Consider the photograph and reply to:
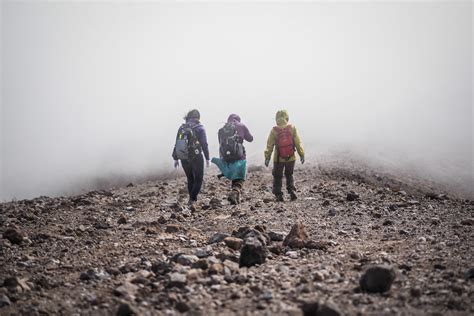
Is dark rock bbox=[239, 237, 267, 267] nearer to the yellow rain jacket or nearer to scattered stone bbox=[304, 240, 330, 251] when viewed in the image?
scattered stone bbox=[304, 240, 330, 251]

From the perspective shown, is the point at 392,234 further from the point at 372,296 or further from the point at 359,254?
the point at 372,296

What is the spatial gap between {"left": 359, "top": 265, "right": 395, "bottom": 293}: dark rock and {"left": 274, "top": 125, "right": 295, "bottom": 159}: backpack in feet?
23.1

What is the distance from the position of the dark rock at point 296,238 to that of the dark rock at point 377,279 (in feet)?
6.36

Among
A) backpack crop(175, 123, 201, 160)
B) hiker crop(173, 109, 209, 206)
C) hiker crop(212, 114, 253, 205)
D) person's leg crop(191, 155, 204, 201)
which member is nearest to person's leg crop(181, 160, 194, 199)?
hiker crop(173, 109, 209, 206)

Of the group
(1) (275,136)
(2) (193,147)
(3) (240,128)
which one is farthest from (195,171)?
(1) (275,136)

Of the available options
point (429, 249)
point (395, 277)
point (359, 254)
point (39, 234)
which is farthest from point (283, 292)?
point (39, 234)

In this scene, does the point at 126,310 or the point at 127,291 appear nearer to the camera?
the point at 126,310

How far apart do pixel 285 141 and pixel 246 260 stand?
6.27m

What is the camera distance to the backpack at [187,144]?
37.0 ft

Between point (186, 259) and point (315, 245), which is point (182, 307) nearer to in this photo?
point (186, 259)

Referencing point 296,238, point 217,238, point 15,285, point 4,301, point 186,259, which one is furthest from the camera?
point 217,238

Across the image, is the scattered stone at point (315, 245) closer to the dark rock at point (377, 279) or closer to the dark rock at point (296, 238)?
the dark rock at point (296, 238)

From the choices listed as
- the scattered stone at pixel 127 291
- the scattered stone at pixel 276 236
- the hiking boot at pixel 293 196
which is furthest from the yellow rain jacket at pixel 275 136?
the scattered stone at pixel 127 291

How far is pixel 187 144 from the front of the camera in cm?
1130
